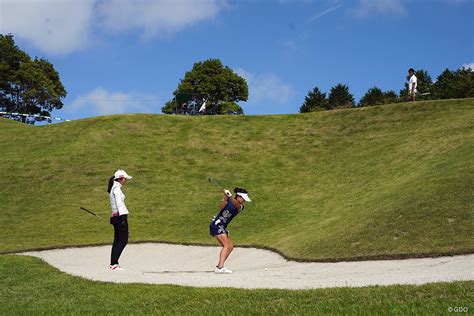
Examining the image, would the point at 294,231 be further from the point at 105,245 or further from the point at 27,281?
the point at 27,281

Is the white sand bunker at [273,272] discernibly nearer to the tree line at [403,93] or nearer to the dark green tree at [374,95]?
the tree line at [403,93]

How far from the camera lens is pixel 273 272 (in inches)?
Answer: 683

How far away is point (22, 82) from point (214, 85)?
1346 inches

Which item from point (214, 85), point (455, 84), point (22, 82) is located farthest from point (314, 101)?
point (22, 82)

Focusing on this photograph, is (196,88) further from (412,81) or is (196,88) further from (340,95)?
(412,81)

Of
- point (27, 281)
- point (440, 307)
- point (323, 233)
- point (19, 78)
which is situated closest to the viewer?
point (440, 307)

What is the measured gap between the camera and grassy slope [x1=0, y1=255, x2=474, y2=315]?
31.7ft

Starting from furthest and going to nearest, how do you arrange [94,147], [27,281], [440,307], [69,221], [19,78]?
[19,78] < [94,147] < [69,221] < [27,281] < [440,307]

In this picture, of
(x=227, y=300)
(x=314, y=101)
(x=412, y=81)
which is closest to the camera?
(x=227, y=300)

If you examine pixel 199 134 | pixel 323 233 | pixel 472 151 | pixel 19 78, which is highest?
pixel 19 78

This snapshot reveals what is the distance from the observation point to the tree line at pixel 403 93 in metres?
83.5

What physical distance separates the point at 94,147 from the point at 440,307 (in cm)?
3852

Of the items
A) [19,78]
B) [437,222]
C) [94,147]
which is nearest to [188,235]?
[437,222]

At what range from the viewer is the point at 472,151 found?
28625 mm
